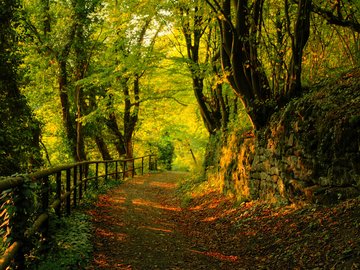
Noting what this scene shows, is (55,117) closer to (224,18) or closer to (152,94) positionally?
(152,94)

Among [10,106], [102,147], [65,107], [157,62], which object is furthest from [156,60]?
[102,147]

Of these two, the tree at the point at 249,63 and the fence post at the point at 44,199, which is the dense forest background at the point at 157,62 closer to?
the tree at the point at 249,63

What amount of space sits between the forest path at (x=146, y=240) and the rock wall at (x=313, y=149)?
79.1 inches

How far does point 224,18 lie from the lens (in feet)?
31.8

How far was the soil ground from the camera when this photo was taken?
544 centimetres

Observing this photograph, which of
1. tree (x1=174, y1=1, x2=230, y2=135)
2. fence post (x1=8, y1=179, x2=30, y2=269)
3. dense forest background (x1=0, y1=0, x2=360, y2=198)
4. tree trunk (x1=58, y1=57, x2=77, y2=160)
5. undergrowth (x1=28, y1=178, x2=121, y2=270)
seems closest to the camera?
fence post (x1=8, y1=179, x2=30, y2=269)

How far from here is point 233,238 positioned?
7.86m

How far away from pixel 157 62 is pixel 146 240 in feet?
36.5

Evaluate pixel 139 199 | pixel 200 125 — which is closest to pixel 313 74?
pixel 139 199

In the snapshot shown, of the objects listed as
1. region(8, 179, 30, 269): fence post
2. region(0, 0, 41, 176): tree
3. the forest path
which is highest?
region(0, 0, 41, 176): tree

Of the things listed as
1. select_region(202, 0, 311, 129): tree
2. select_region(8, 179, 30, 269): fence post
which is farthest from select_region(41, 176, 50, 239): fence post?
select_region(202, 0, 311, 129): tree

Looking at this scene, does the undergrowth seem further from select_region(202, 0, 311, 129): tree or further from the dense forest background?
select_region(202, 0, 311, 129): tree

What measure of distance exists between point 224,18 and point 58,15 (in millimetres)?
9073

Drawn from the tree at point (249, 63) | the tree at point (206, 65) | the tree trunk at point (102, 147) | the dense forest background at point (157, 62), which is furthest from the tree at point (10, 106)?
the tree trunk at point (102, 147)
